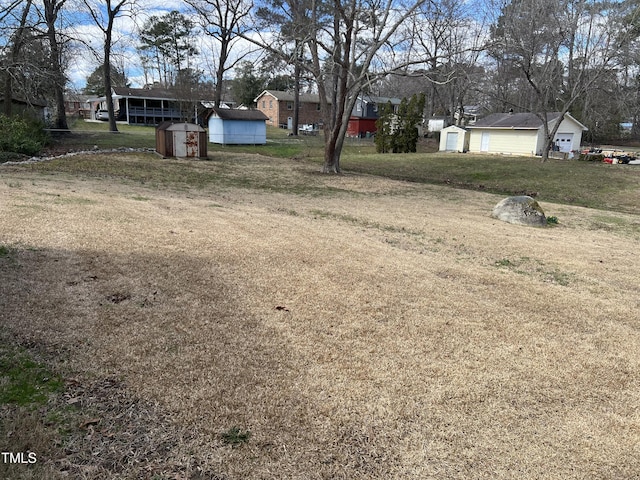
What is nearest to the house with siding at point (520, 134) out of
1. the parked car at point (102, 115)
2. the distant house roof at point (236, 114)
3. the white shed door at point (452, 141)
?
the white shed door at point (452, 141)

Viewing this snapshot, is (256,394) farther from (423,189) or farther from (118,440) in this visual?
(423,189)

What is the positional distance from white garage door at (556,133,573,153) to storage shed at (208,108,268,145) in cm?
2030

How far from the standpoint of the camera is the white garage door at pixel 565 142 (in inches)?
1321

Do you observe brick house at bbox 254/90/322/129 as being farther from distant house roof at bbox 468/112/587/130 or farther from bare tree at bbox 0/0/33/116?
bare tree at bbox 0/0/33/116

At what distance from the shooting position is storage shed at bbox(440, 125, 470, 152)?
3559cm

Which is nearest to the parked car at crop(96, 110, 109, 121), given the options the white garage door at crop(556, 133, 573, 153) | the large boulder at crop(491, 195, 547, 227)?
the white garage door at crop(556, 133, 573, 153)

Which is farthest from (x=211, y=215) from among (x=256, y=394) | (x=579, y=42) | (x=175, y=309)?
(x=579, y=42)

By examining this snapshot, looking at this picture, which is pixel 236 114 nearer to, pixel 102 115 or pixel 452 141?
pixel 452 141

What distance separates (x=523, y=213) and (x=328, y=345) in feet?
26.5

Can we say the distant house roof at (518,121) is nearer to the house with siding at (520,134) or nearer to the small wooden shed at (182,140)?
the house with siding at (520,134)

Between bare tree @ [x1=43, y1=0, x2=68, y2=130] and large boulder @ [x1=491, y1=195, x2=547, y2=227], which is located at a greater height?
bare tree @ [x1=43, y1=0, x2=68, y2=130]

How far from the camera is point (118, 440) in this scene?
103 inches

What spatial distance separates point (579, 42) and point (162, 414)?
29.0 metres

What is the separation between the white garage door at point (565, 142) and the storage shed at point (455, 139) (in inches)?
239
